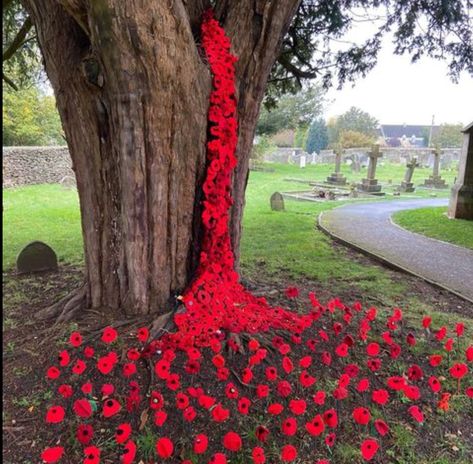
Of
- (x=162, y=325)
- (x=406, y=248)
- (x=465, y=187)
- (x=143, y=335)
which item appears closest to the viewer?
(x=143, y=335)

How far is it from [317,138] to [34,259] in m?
52.6

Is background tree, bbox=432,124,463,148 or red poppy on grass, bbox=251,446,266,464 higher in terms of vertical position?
background tree, bbox=432,124,463,148

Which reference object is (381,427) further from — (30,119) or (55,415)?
(30,119)

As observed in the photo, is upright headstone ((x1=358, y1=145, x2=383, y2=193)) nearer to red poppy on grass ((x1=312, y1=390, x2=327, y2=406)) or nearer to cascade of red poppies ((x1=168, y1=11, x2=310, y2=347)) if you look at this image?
cascade of red poppies ((x1=168, y1=11, x2=310, y2=347))

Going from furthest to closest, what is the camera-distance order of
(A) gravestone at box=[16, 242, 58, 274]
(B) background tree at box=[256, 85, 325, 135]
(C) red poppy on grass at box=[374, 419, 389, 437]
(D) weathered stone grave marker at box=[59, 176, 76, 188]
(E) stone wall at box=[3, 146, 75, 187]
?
(B) background tree at box=[256, 85, 325, 135] → (D) weathered stone grave marker at box=[59, 176, 76, 188] → (E) stone wall at box=[3, 146, 75, 187] → (A) gravestone at box=[16, 242, 58, 274] → (C) red poppy on grass at box=[374, 419, 389, 437]

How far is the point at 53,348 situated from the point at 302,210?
420 inches

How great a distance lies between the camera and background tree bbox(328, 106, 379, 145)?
177ft

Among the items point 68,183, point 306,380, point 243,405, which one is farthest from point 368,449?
point 68,183

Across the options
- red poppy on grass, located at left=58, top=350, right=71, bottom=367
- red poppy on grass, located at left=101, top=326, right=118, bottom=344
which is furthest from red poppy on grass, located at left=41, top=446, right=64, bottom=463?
red poppy on grass, located at left=101, top=326, right=118, bottom=344

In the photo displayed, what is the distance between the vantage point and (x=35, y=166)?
1764 centimetres

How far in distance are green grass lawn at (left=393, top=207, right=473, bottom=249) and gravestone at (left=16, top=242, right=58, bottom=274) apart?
739cm

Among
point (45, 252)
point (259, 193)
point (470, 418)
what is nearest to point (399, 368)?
point (470, 418)

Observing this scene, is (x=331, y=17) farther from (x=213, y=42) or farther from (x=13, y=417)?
(x=13, y=417)

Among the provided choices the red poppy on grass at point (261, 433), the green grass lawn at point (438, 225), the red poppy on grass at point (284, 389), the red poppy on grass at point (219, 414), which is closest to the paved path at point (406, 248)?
the green grass lawn at point (438, 225)
